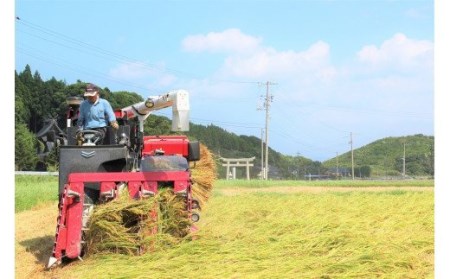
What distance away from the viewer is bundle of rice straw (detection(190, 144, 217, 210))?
1061 cm

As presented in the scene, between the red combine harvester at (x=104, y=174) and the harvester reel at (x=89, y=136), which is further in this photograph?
the harvester reel at (x=89, y=136)

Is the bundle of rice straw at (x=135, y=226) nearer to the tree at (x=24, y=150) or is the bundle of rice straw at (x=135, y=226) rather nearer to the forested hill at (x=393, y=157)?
the tree at (x=24, y=150)

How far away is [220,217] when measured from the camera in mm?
9961

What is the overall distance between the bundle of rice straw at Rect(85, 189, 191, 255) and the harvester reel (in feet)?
3.33

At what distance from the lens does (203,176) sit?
11250 mm

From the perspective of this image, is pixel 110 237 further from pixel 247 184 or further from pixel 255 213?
pixel 247 184

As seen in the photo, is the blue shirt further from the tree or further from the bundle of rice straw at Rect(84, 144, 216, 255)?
the tree

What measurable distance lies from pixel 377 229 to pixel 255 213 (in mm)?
3138

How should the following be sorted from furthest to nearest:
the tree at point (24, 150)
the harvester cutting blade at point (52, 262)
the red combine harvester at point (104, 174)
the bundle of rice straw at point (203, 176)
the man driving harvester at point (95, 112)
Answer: the tree at point (24, 150) → the bundle of rice straw at point (203, 176) → the man driving harvester at point (95, 112) → the red combine harvester at point (104, 174) → the harvester cutting blade at point (52, 262)

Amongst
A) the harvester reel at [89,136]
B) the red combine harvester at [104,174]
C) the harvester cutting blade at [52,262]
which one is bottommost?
the harvester cutting blade at [52,262]

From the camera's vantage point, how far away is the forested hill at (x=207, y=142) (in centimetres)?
3322

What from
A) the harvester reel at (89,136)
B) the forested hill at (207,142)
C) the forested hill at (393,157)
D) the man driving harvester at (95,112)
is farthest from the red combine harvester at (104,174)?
the forested hill at (393,157)

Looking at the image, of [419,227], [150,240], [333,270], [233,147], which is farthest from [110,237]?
[233,147]

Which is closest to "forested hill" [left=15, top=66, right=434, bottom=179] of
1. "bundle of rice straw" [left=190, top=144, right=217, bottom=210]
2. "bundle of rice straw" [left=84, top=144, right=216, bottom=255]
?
"bundle of rice straw" [left=190, top=144, right=217, bottom=210]
